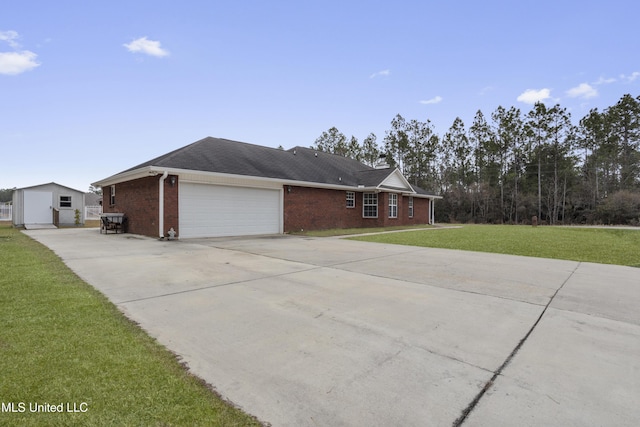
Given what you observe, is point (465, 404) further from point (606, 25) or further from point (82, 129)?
point (82, 129)

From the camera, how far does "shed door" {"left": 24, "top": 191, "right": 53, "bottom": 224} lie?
21391mm

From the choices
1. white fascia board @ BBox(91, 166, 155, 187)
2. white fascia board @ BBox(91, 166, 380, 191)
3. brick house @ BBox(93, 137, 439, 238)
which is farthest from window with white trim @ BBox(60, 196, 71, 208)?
white fascia board @ BBox(91, 166, 380, 191)

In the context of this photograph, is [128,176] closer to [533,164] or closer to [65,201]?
[65,201]

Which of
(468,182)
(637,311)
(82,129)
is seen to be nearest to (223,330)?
(637,311)

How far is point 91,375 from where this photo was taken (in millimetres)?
2402

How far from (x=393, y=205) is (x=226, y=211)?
12206 millimetres

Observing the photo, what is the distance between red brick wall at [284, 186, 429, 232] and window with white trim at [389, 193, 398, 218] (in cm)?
30

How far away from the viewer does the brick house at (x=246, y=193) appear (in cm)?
1289

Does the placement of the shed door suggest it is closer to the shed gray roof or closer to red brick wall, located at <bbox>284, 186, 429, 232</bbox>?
the shed gray roof

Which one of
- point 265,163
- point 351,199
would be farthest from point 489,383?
point 351,199

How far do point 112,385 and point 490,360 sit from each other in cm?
302

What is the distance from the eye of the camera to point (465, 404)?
2.20m

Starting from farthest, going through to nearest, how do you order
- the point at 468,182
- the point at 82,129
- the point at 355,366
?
1. the point at 468,182
2. the point at 82,129
3. the point at 355,366

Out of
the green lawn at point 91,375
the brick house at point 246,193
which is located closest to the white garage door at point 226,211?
the brick house at point 246,193
